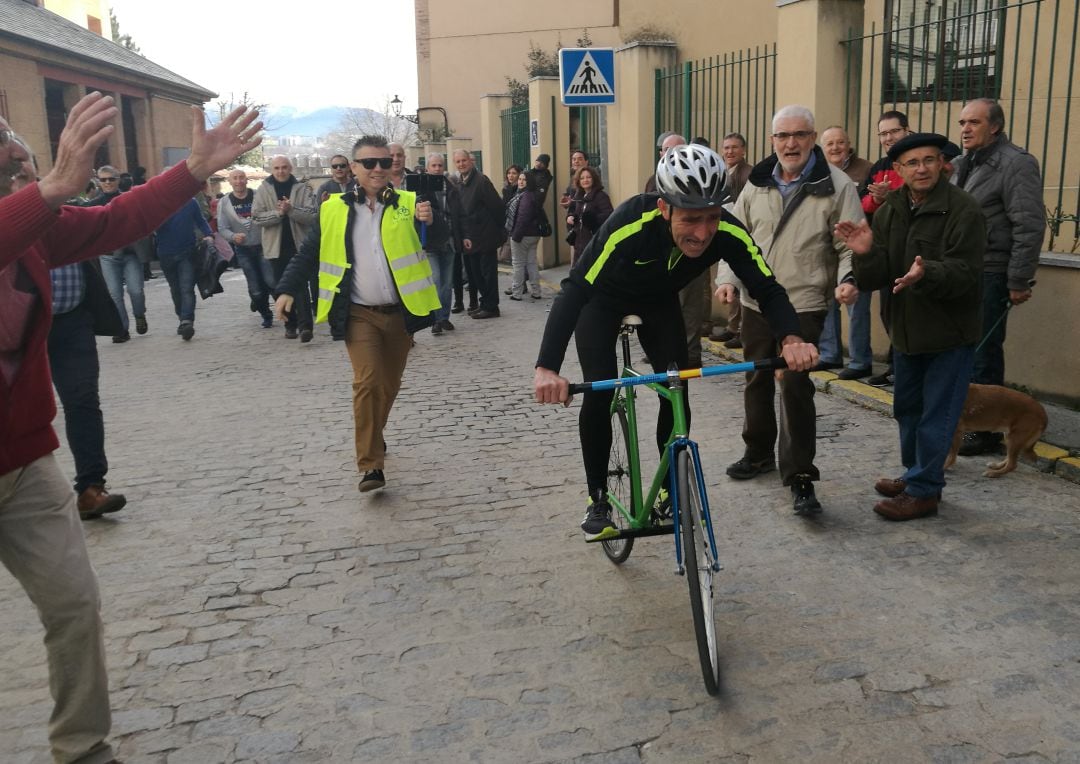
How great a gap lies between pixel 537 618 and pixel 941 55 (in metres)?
6.31

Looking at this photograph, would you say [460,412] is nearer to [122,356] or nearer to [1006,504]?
[1006,504]

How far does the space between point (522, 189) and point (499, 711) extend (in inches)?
426

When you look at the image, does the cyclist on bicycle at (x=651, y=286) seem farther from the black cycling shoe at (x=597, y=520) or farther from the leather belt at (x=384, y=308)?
the leather belt at (x=384, y=308)

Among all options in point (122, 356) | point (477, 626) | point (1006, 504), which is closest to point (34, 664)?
point (477, 626)

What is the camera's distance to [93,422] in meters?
5.64

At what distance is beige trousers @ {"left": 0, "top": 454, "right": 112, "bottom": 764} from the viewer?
295 centimetres

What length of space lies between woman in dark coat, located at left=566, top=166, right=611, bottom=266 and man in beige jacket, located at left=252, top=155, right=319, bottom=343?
3.03 m

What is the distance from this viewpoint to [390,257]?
5.97 m

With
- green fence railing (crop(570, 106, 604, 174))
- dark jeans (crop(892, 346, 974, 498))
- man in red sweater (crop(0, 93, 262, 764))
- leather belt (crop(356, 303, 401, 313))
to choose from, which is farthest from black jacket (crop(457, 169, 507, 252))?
man in red sweater (crop(0, 93, 262, 764))

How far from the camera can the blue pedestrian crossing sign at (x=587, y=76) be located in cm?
1095

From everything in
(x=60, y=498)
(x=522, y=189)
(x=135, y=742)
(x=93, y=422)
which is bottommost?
(x=135, y=742)

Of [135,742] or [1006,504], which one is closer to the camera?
[135,742]

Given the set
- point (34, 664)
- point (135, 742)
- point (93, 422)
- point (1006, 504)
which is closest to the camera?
point (135, 742)

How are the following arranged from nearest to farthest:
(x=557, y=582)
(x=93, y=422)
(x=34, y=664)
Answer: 1. (x=34, y=664)
2. (x=557, y=582)
3. (x=93, y=422)
